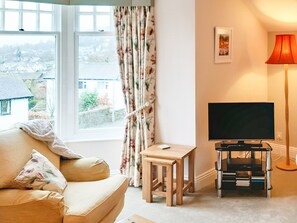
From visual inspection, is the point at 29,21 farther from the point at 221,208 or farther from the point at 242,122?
the point at 221,208

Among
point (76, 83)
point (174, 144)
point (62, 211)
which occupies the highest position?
point (76, 83)

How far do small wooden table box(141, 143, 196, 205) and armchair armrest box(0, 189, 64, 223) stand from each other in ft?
4.51

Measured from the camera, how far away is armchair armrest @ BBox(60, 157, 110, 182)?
2820 mm

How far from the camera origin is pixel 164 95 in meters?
3.84

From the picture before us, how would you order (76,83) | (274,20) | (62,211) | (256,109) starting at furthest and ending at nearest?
(274,20)
(76,83)
(256,109)
(62,211)

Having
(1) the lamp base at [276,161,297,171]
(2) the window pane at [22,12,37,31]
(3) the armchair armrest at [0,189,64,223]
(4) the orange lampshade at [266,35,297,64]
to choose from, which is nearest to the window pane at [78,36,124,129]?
(2) the window pane at [22,12,37,31]

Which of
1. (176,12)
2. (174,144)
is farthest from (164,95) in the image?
(176,12)

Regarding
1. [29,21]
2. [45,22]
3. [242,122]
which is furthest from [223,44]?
[29,21]

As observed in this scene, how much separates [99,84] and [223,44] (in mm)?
1533

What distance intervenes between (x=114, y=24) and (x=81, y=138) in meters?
1.35

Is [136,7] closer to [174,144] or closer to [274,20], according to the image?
[174,144]

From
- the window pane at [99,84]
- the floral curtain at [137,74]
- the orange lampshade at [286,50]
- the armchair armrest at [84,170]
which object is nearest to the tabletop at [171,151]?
the floral curtain at [137,74]

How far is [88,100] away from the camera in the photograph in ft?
13.2

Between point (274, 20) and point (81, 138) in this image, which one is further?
point (274, 20)
